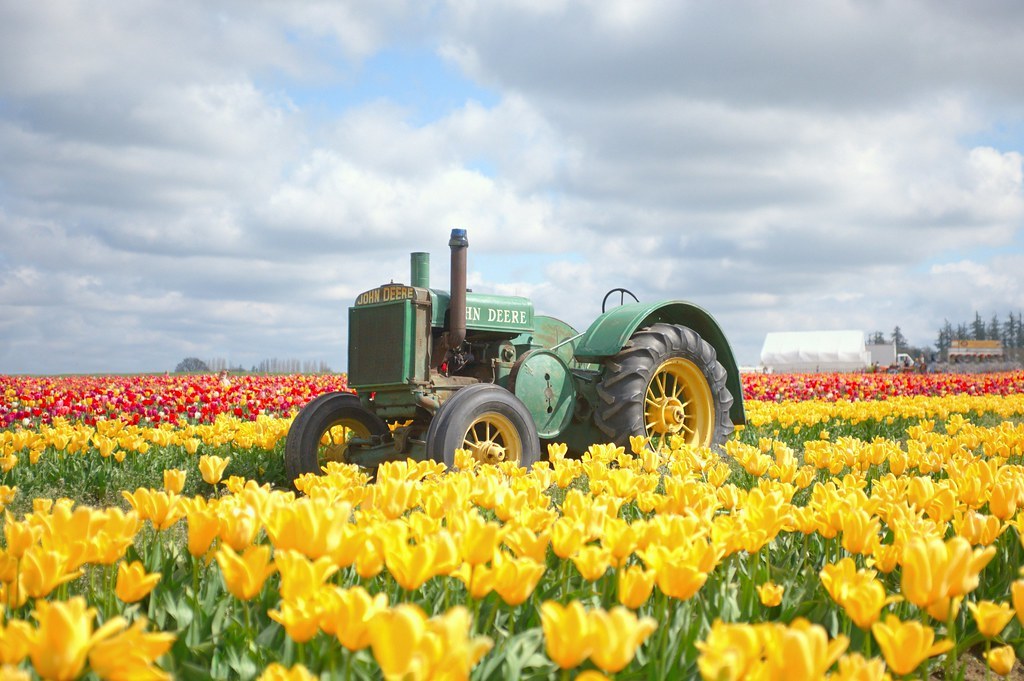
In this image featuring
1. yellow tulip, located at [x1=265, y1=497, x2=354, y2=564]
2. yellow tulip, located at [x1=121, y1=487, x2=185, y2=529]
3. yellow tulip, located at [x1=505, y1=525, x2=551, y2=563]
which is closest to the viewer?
yellow tulip, located at [x1=265, y1=497, x2=354, y2=564]

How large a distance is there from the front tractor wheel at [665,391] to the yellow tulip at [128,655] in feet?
16.8

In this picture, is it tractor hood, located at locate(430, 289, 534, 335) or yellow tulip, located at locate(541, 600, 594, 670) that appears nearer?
yellow tulip, located at locate(541, 600, 594, 670)

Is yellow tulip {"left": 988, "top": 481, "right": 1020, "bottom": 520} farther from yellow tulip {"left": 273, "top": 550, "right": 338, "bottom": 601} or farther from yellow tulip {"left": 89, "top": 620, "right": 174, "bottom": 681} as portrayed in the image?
yellow tulip {"left": 89, "top": 620, "right": 174, "bottom": 681}

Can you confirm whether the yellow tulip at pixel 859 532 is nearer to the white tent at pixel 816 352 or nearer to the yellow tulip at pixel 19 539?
the yellow tulip at pixel 19 539

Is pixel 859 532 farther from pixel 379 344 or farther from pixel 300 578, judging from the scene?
pixel 379 344

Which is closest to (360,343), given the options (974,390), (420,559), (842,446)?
(842,446)

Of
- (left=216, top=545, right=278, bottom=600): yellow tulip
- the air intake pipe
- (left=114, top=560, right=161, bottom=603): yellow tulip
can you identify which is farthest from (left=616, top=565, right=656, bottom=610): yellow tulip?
the air intake pipe

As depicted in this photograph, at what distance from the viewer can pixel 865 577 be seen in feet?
6.66

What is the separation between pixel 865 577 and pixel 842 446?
2764mm

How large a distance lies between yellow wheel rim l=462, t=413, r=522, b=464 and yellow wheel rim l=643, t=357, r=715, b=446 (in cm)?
157

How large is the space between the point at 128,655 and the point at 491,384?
14.7 feet

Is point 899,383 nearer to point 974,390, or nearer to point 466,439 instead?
point 974,390

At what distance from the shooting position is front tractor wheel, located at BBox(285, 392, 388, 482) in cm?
609

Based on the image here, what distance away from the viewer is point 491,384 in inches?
229
